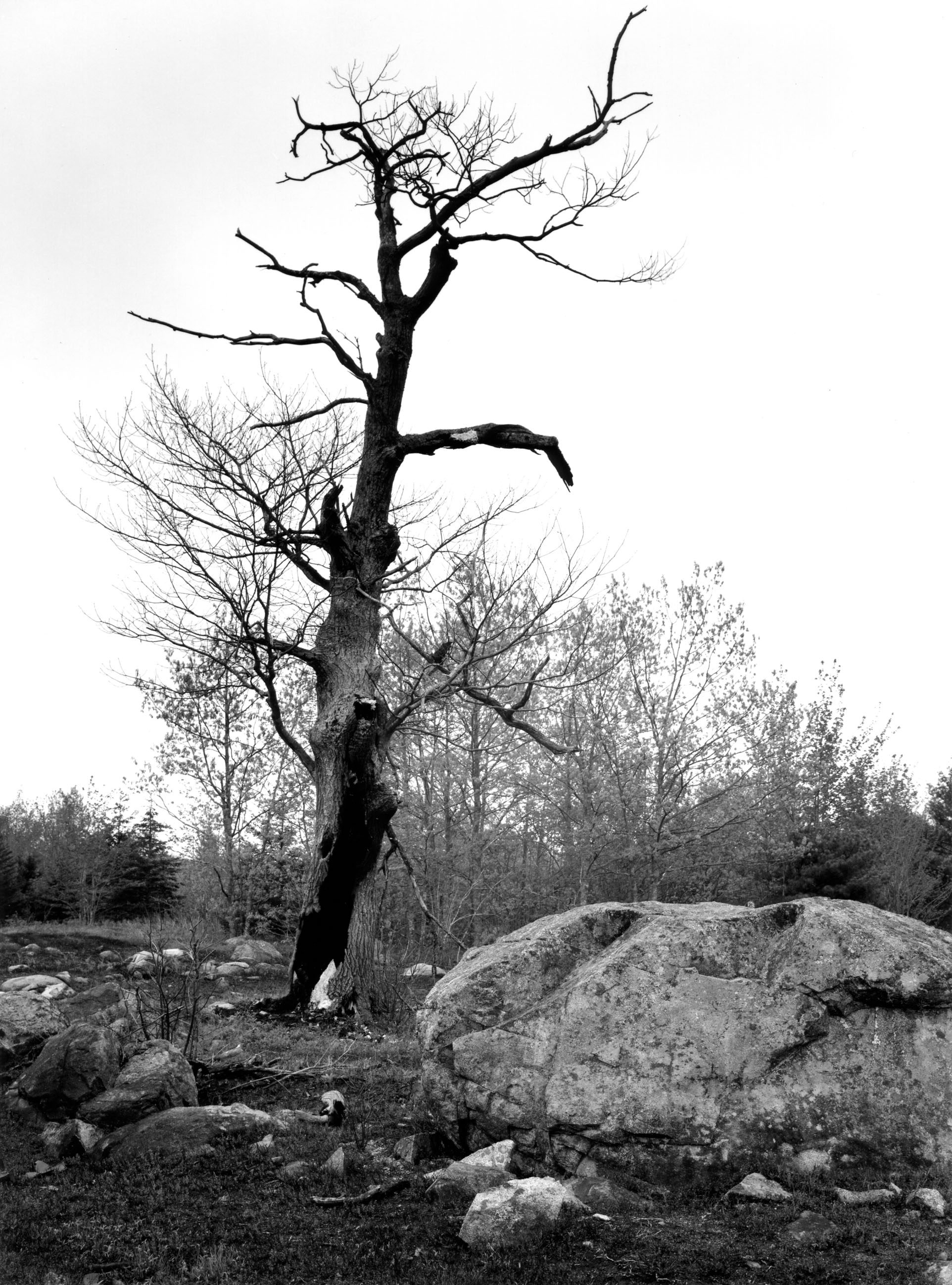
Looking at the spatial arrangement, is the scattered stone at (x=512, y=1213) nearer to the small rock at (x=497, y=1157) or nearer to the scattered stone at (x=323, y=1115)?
the small rock at (x=497, y=1157)

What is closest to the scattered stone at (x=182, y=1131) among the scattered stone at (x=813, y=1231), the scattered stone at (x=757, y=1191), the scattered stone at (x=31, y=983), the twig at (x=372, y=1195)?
the twig at (x=372, y=1195)

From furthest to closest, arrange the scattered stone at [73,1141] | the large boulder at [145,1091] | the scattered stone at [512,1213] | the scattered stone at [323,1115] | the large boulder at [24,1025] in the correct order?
the large boulder at [24,1025], the scattered stone at [323,1115], the large boulder at [145,1091], the scattered stone at [73,1141], the scattered stone at [512,1213]

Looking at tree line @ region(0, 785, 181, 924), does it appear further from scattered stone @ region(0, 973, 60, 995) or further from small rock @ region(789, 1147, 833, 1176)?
small rock @ region(789, 1147, 833, 1176)

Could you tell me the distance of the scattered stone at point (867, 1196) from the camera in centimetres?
552

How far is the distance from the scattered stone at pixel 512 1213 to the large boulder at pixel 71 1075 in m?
3.10

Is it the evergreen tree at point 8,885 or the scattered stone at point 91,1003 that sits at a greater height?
the evergreen tree at point 8,885

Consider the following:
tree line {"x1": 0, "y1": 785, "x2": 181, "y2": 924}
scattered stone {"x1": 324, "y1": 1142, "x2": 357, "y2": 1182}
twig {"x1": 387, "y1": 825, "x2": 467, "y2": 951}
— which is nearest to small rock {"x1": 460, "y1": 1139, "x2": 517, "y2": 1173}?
scattered stone {"x1": 324, "y1": 1142, "x2": 357, "y2": 1182}

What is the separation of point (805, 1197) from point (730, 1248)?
0.81 m

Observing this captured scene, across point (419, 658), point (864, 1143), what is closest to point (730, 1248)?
point (864, 1143)

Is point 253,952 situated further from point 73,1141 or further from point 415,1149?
point 415,1149

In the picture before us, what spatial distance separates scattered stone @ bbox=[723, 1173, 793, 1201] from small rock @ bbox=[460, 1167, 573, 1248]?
975 millimetres

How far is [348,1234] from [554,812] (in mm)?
20611

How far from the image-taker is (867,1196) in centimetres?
555

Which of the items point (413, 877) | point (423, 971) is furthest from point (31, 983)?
point (423, 971)
